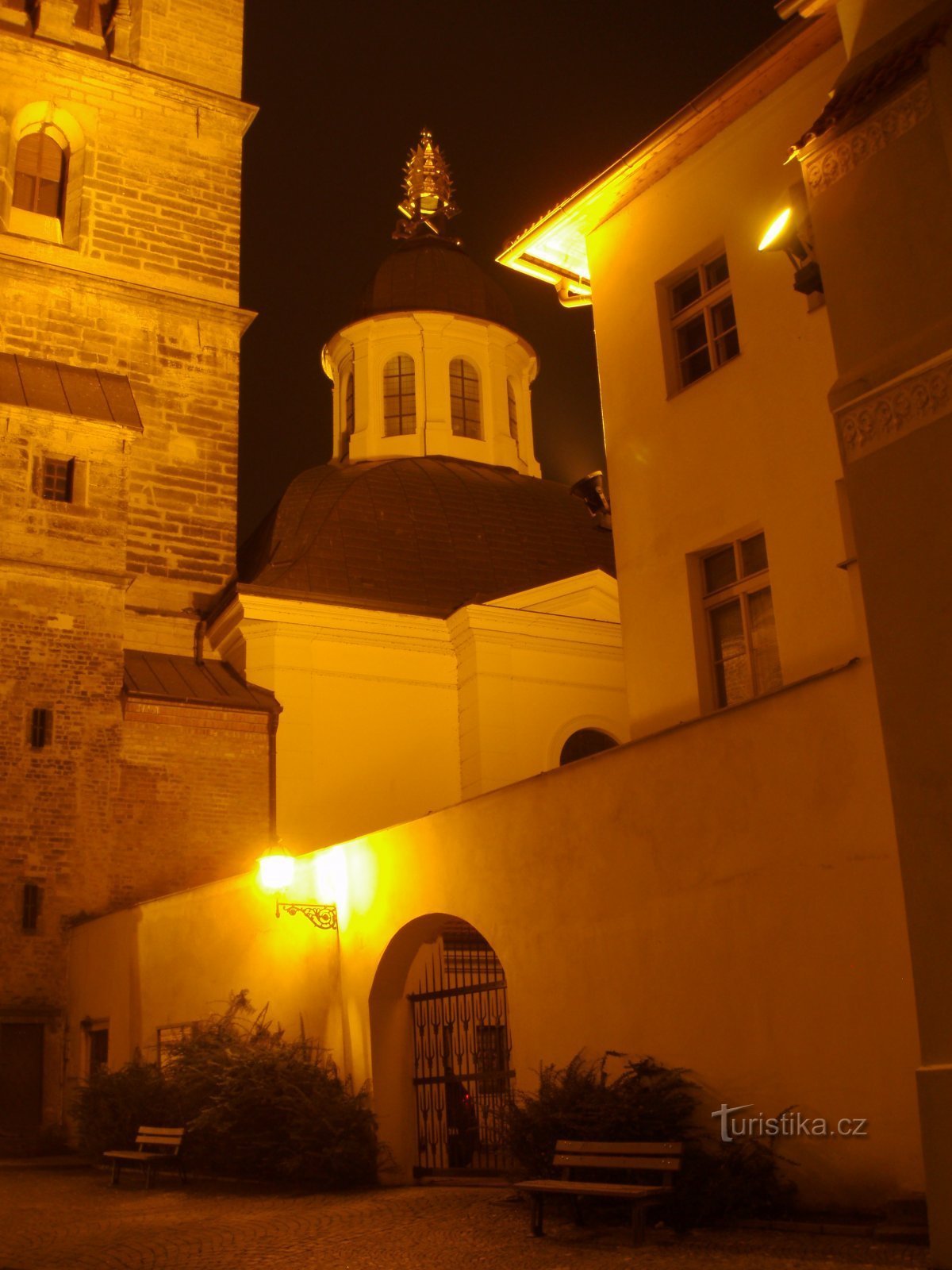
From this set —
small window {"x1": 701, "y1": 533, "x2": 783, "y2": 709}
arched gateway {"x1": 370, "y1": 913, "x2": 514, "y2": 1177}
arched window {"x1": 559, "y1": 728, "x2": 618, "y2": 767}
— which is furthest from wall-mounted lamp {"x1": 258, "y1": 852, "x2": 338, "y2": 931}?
arched window {"x1": 559, "y1": 728, "x2": 618, "y2": 767}

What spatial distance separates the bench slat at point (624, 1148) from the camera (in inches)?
290

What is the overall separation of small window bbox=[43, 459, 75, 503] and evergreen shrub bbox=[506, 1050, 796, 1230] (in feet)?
41.3

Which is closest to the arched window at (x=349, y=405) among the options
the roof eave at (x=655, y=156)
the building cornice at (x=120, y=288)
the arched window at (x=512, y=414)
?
the arched window at (x=512, y=414)

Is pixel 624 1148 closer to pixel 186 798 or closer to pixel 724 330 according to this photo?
pixel 724 330

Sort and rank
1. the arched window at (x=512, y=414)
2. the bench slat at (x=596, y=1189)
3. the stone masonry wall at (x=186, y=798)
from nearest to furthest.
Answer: the bench slat at (x=596, y=1189)
the stone masonry wall at (x=186, y=798)
the arched window at (x=512, y=414)

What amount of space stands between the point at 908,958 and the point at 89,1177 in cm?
890

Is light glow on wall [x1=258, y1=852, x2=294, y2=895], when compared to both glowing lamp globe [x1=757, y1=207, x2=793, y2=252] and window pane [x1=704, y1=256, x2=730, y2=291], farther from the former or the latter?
glowing lamp globe [x1=757, y1=207, x2=793, y2=252]

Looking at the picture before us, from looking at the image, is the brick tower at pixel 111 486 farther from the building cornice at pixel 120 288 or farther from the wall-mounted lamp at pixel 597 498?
the wall-mounted lamp at pixel 597 498

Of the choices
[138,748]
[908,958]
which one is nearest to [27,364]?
[138,748]

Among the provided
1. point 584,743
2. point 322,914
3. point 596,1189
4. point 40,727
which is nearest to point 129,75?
point 40,727

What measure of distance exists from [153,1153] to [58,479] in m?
10.4

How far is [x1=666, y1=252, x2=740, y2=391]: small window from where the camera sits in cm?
1160

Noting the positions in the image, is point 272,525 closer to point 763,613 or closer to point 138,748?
point 138,748

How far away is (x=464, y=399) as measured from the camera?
29094 millimetres
